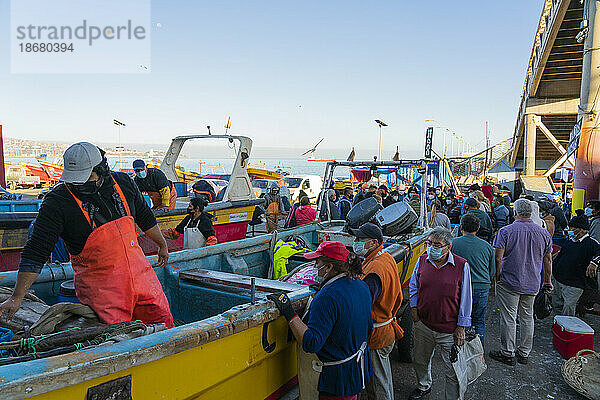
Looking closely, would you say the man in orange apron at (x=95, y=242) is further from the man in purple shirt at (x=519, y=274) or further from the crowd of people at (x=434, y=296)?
the man in purple shirt at (x=519, y=274)

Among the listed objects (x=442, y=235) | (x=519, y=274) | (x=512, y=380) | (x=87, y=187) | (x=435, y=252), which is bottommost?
(x=512, y=380)

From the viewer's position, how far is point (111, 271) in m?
2.76

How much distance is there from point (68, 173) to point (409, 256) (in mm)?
4601

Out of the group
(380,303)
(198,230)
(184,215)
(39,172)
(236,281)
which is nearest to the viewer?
(380,303)

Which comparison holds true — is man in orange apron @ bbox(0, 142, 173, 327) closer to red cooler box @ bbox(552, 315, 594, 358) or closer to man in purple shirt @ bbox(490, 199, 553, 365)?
man in purple shirt @ bbox(490, 199, 553, 365)

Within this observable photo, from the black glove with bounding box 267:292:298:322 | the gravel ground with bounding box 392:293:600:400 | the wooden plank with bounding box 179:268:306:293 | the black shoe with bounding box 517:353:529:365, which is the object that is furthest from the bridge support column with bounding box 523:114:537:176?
the black glove with bounding box 267:292:298:322

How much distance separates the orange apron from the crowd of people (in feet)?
3.41

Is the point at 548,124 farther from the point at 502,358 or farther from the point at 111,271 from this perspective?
the point at 111,271

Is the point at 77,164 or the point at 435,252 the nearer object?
the point at 77,164

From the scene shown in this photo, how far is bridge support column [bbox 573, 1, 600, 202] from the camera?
11.5m

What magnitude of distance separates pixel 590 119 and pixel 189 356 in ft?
43.2

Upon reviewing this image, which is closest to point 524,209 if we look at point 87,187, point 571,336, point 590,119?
point 571,336

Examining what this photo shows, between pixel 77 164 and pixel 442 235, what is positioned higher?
pixel 77 164

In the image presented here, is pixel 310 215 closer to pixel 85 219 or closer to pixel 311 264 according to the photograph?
pixel 311 264
